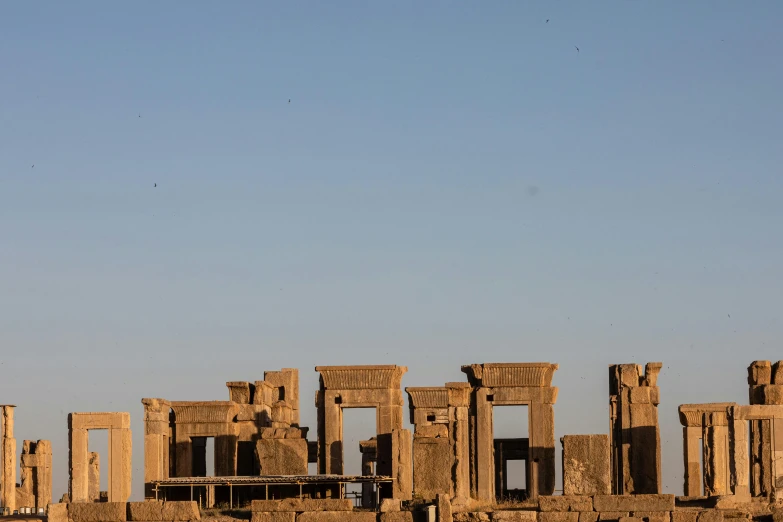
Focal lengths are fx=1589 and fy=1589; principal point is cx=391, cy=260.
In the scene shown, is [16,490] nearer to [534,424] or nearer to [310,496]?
[310,496]

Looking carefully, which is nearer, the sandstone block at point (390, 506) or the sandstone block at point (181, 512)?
the sandstone block at point (390, 506)

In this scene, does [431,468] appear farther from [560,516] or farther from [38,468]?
[38,468]

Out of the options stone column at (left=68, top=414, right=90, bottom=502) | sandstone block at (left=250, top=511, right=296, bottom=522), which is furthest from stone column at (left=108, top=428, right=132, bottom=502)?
sandstone block at (left=250, top=511, right=296, bottom=522)

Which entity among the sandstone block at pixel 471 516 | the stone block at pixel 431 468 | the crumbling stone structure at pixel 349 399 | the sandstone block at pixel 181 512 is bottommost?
the sandstone block at pixel 471 516

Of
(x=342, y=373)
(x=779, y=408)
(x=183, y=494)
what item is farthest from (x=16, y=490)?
(x=779, y=408)

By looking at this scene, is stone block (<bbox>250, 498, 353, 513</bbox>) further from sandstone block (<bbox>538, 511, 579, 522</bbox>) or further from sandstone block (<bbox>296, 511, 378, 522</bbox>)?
sandstone block (<bbox>538, 511, 579, 522</bbox>)

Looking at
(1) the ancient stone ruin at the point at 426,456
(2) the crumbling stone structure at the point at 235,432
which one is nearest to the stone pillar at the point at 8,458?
(1) the ancient stone ruin at the point at 426,456

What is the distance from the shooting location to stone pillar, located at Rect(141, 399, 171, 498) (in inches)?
1444

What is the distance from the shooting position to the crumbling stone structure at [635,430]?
37188 mm

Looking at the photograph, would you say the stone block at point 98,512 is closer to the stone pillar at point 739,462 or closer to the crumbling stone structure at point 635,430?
the crumbling stone structure at point 635,430

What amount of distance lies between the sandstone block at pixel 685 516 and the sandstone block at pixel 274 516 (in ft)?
25.5

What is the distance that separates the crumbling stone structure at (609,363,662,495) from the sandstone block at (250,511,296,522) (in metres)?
8.68

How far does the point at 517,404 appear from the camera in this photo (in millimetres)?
37094

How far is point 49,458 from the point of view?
42.7 metres
